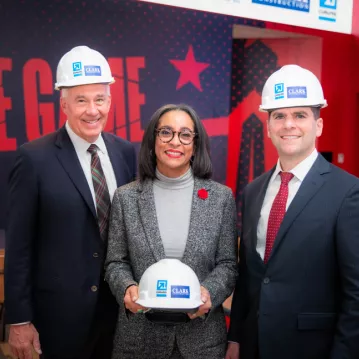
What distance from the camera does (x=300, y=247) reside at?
1.99 meters

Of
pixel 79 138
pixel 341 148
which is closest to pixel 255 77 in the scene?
pixel 341 148

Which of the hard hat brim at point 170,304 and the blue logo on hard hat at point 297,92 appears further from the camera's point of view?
the blue logo on hard hat at point 297,92

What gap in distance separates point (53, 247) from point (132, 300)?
1.91ft

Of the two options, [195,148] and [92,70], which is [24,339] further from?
[92,70]

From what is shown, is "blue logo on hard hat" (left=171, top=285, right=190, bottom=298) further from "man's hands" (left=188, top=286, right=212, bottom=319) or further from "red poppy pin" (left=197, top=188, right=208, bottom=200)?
"red poppy pin" (left=197, top=188, right=208, bottom=200)

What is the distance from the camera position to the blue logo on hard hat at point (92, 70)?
239 centimetres

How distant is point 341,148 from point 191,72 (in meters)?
2.69

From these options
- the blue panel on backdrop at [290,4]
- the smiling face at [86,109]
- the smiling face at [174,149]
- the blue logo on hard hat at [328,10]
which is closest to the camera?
the smiling face at [174,149]

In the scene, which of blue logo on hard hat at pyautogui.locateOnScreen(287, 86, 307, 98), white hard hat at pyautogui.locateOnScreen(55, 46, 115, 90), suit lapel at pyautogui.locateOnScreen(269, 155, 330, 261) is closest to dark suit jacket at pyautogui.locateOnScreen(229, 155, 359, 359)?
suit lapel at pyautogui.locateOnScreen(269, 155, 330, 261)

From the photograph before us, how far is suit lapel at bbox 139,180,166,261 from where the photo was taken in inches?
82.7

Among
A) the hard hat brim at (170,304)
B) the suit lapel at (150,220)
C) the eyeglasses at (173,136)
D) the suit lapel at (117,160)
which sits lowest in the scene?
the hard hat brim at (170,304)

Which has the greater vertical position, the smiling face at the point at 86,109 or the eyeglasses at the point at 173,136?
the smiling face at the point at 86,109

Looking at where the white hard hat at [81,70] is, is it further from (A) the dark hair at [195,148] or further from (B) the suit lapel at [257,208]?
(B) the suit lapel at [257,208]

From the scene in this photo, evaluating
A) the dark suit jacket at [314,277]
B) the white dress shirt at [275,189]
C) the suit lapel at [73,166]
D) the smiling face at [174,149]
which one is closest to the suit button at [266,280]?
the dark suit jacket at [314,277]
